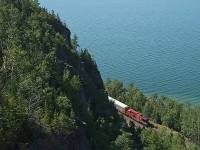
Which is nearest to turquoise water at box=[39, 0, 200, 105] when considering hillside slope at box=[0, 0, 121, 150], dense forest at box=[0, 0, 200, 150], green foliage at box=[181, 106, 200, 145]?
green foliage at box=[181, 106, 200, 145]

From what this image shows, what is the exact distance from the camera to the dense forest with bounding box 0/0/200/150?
28.5 meters

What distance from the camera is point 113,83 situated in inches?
3588

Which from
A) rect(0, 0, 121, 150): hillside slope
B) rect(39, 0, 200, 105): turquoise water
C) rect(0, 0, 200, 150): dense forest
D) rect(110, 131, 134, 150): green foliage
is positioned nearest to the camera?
rect(0, 0, 121, 150): hillside slope

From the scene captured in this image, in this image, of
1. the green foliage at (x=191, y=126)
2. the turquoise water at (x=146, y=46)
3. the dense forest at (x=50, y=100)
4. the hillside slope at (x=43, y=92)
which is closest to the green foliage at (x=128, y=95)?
the dense forest at (x=50, y=100)

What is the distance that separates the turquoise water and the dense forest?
29331 mm

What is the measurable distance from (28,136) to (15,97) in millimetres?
6009

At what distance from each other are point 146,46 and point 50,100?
108m

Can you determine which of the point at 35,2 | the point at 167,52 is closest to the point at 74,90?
the point at 35,2

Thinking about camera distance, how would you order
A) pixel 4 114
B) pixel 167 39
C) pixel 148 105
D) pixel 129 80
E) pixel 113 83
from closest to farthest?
1. pixel 4 114
2. pixel 148 105
3. pixel 113 83
4. pixel 129 80
5. pixel 167 39

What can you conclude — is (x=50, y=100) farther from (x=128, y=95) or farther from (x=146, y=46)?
(x=146, y=46)

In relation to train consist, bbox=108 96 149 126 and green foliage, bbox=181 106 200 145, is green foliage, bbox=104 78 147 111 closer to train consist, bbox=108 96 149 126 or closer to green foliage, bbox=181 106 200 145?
green foliage, bbox=181 106 200 145

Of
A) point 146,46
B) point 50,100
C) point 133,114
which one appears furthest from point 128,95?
point 50,100

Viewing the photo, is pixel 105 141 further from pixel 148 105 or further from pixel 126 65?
pixel 126 65

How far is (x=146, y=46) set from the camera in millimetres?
140125
